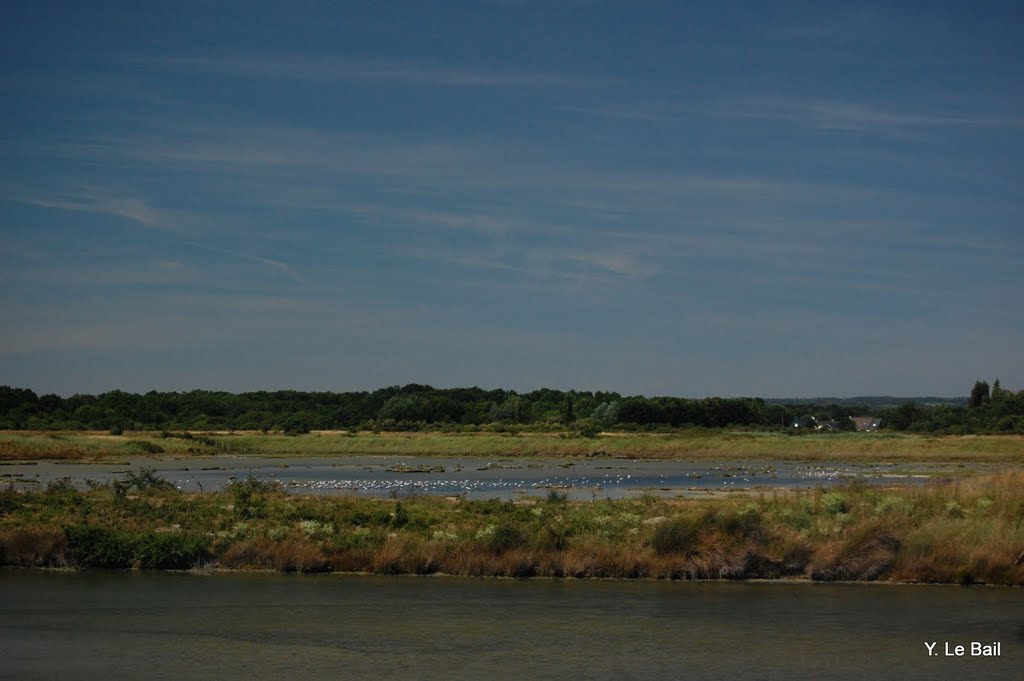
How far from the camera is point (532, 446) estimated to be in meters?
102

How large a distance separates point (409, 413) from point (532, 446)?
180 feet

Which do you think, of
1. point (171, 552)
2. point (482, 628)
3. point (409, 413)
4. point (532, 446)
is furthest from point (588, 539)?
point (409, 413)

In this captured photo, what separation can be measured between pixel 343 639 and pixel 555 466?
197 ft

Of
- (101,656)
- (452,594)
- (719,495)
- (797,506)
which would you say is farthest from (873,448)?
(101,656)

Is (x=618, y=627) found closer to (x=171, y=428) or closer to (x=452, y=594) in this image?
(x=452, y=594)

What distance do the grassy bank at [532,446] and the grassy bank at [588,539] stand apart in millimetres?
55468

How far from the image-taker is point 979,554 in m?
28.8

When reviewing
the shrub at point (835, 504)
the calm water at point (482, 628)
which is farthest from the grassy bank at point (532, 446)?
the calm water at point (482, 628)

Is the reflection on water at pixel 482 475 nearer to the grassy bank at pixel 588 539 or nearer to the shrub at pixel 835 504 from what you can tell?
the grassy bank at pixel 588 539

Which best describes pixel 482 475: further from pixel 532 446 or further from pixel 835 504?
pixel 835 504

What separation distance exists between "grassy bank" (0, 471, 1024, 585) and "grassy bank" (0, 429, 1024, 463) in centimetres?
5547

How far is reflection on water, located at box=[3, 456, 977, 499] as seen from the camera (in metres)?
53.2

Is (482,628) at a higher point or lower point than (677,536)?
lower

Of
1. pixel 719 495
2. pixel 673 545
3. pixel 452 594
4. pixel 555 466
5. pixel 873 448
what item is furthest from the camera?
pixel 873 448
